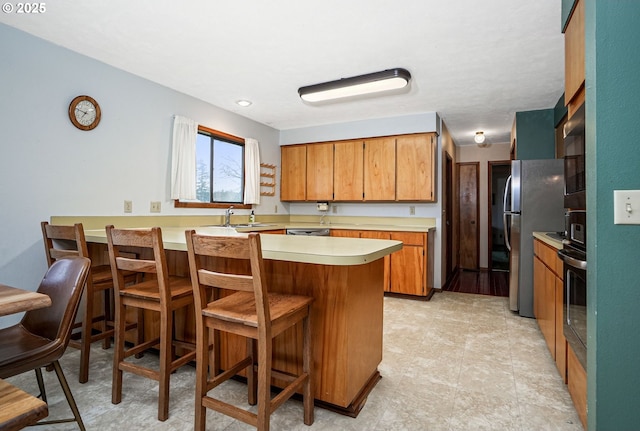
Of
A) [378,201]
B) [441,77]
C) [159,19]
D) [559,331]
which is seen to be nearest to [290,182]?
[378,201]

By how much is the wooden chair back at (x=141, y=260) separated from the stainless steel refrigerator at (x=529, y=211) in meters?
3.36

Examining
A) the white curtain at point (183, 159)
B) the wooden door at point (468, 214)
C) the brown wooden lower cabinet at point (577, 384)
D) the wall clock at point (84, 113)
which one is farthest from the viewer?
the wooden door at point (468, 214)

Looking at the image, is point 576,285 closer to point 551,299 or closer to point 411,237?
point 551,299

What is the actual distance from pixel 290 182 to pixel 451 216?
9.30ft

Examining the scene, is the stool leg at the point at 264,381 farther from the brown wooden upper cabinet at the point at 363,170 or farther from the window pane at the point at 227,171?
the brown wooden upper cabinet at the point at 363,170

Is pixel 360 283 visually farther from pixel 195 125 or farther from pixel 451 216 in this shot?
pixel 451 216

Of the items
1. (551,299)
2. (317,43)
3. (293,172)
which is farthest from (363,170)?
(551,299)

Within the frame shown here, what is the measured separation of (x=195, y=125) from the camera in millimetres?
3824

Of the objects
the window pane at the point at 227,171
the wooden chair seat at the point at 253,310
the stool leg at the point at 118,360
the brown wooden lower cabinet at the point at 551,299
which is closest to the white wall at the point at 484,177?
the brown wooden lower cabinet at the point at 551,299

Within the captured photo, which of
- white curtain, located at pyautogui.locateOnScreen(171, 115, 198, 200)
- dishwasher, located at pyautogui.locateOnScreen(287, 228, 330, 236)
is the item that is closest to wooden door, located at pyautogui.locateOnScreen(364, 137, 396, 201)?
dishwasher, located at pyautogui.locateOnScreen(287, 228, 330, 236)

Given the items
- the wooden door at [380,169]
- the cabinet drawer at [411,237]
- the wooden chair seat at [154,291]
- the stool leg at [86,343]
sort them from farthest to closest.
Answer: the wooden door at [380,169]
the cabinet drawer at [411,237]
the stool leg at [86,343]
the wooden chair seat at [154,291]

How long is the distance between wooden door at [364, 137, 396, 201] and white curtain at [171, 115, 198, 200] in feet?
7.60

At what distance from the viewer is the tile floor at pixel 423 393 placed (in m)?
1.72

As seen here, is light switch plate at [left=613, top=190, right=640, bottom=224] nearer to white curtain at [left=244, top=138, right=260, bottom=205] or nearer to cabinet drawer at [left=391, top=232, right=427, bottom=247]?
cabinet drawer at [left=391, top=232, right=427, bottom=247]
